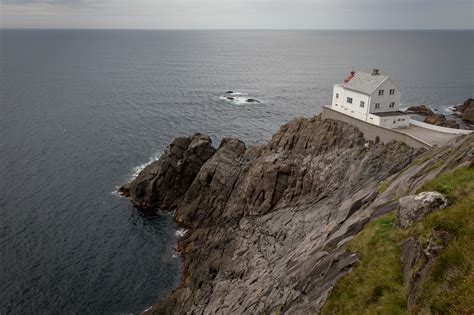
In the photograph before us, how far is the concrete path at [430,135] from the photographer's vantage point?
164 feet

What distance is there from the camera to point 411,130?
5509cm

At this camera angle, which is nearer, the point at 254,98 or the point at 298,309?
the point at 298,309

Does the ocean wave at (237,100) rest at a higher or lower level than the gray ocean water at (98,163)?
higher

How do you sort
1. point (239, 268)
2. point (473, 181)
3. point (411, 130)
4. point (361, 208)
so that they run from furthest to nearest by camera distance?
1. point (411, 130)
2. point (239, 268)
3. point (361, 208)
4. point (473, 181)

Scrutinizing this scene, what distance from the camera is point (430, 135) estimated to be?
52844 millimetres

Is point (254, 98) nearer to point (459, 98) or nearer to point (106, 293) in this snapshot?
point (459, 98)

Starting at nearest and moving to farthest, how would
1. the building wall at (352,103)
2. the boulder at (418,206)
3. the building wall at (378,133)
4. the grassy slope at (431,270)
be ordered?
1. the grassy slope at (431,270)
2. the boulder at (418,206)
3. the building wall at (378,133)
4. the building wall at (352,103)

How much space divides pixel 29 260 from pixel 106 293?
13.7 metres

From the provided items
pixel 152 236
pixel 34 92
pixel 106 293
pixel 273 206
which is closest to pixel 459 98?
pixel 273 206

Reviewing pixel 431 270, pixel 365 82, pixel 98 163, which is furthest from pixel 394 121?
pixel 98 163

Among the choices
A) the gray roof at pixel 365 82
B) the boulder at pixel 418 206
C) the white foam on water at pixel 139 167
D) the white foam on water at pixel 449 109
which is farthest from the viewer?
the white foam on water at pixel 449 109

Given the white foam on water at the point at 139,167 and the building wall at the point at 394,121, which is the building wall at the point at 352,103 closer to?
the building wall at the point at 394,121

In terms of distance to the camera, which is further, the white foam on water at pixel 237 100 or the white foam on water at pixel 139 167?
the white foam on water at pixel 237 100

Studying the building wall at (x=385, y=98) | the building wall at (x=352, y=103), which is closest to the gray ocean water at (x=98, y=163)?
the building wall at (x=352, y=103)
